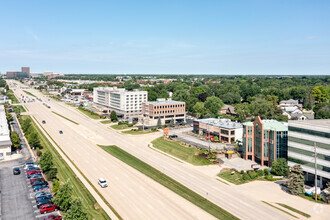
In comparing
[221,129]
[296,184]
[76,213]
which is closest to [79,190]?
[76,213]

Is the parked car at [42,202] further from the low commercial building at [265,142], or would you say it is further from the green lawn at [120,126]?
the green lawn at [120,126]

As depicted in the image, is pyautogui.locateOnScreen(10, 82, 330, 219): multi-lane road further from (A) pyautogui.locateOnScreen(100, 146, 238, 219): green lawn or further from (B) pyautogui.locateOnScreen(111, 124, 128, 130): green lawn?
(B) pyautogui.locateOnScreen(111, 124, 128, 130): green lawn

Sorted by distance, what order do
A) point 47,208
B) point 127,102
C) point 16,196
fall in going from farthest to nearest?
point 127,102, point 16,196, point 47,208

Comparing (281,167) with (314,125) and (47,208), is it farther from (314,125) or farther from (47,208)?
(47,208)

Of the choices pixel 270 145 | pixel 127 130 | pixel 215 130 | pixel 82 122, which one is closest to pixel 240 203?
pixel 270 145

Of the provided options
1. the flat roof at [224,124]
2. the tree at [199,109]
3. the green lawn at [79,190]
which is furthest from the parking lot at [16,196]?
the tree at [199,109]

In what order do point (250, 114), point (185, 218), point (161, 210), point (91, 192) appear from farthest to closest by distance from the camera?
point (250, 114) → point (91, 192) → point (161, 210) → point (185, 218)

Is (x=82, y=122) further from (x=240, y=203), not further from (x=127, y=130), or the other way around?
(x=240, y=203)
